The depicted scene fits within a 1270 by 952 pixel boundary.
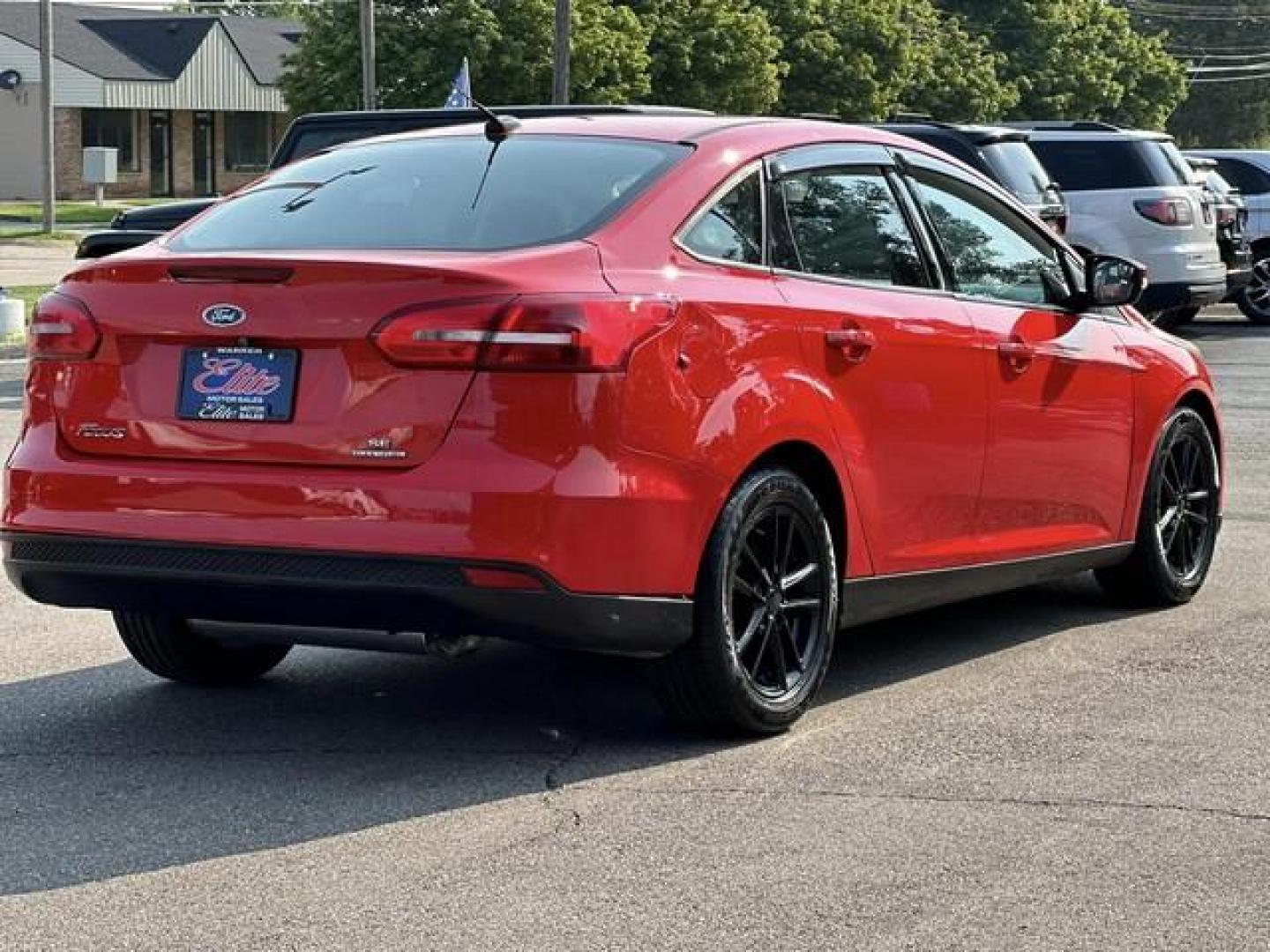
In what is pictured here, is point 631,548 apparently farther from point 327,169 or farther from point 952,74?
point 952,74

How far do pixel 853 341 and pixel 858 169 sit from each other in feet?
2.46

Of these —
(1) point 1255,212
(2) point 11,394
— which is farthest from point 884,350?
(1) point 1255,212

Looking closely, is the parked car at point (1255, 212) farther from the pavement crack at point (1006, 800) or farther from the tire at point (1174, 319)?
the pavement crack at point (1006, 800)

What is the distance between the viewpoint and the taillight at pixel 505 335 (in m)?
5.77

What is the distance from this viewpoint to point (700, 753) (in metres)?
6.32

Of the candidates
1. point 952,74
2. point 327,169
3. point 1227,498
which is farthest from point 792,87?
point 327,169

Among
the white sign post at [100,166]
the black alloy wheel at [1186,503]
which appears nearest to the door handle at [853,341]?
the black alloy wheel at [1186,503]

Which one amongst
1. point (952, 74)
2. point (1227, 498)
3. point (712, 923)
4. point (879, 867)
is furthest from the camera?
point (952, 74)

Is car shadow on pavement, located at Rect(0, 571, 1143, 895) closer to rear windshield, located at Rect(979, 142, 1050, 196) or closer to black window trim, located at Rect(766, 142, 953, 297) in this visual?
black window trim, located at Rect(766, 142, 953, 297)

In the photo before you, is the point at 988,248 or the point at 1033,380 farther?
the point at 988,248

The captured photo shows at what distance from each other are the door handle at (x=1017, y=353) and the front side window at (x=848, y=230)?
0.38 meters

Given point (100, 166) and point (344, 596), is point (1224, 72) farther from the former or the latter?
point (344, 596)

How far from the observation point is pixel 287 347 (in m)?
5.95

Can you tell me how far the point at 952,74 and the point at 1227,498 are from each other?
58.6 meters
